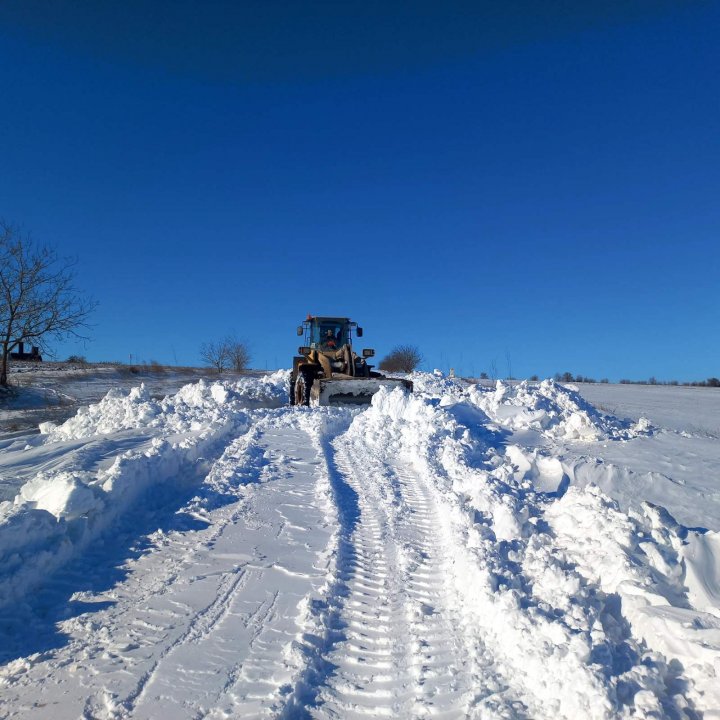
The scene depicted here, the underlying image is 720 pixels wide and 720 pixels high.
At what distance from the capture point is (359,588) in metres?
4.27

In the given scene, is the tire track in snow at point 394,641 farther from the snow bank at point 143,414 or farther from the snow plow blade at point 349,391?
the snow plow blade at point 349,391

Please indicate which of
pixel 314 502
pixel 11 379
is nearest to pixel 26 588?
pixel 314 502

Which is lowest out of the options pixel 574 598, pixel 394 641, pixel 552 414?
pixel 394 641

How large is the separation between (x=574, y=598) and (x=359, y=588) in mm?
1594

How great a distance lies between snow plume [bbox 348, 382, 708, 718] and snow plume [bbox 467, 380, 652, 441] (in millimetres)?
3824

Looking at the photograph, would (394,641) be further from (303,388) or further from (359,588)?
(303,388)

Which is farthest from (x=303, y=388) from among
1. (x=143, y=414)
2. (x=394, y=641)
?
(x=394, y=641)

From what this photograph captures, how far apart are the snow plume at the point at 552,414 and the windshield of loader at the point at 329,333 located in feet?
19.2

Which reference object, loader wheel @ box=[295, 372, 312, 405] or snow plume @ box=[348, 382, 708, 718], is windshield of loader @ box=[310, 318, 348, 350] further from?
snow plume @ box=[348, 382, 708, 718]

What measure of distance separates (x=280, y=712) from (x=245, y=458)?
5.68 meters

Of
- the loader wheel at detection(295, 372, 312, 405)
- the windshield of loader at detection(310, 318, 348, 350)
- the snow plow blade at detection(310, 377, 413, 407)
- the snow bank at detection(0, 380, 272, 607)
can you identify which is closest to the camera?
the snow bank at detection(0, 380, 272, 607)

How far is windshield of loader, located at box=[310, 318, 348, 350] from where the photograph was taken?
19.6 m

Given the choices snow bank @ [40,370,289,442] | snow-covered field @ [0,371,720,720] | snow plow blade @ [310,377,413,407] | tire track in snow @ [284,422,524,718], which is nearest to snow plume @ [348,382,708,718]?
snow-covered field @ [0,371,720,720]

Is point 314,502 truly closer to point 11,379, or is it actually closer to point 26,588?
point 26,588
